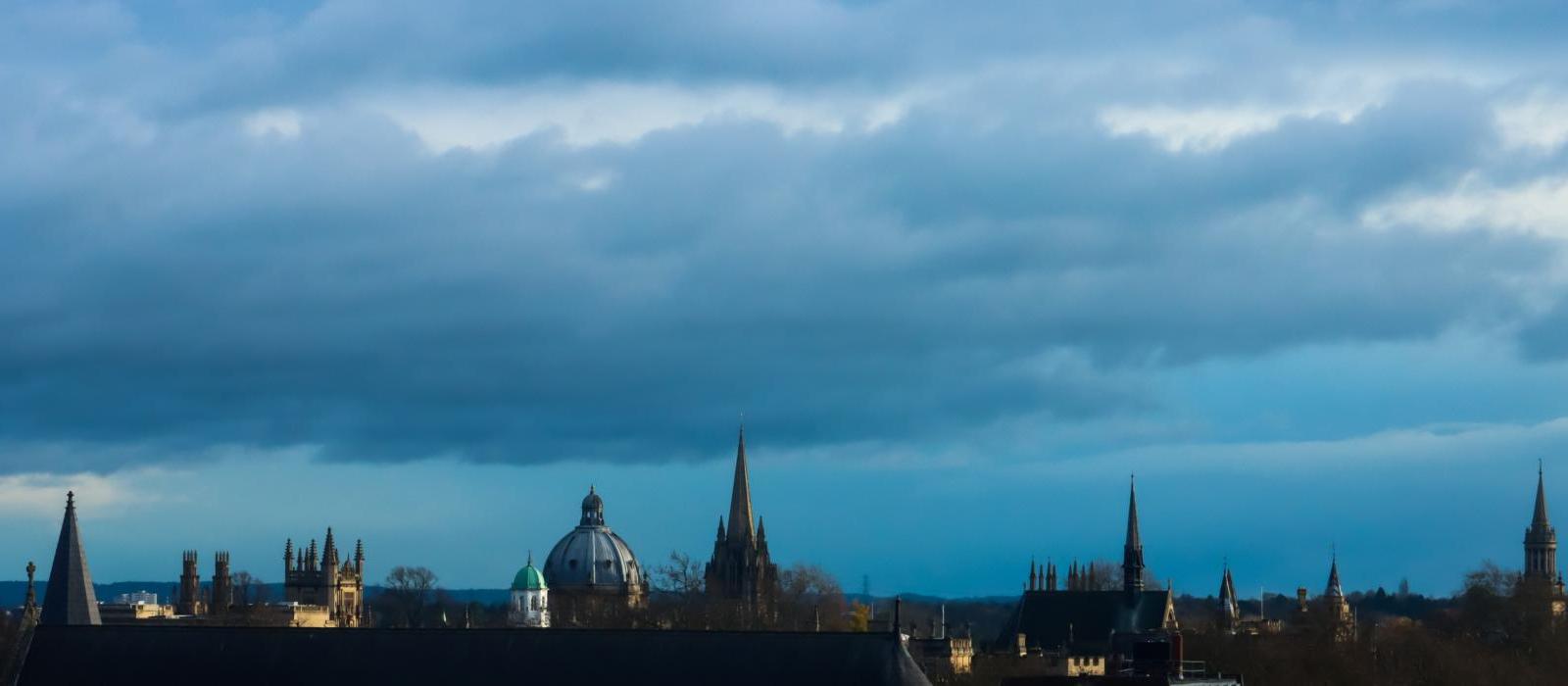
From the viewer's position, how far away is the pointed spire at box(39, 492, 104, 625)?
9050 cm

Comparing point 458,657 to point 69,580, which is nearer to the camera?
point 458,657

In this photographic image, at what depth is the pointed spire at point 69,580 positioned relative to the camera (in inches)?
3563

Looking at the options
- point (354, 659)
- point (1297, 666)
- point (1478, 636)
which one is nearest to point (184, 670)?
point (354, 659)

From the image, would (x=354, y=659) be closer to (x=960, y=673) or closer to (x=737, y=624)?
(x=960, y=673)

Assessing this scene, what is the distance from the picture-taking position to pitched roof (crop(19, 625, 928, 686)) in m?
68.9

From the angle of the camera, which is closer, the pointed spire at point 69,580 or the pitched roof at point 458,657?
the pitched roof at point 458,657

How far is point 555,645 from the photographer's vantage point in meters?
71.4

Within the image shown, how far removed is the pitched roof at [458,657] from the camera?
68.9 meters

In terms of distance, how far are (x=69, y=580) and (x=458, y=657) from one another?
2529 cm

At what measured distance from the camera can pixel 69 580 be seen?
91250 millimetres

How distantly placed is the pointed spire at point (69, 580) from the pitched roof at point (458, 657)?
16.0 meters

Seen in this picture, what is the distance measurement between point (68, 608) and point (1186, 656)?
7219cm

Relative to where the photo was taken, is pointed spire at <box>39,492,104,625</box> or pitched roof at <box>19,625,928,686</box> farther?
pointed spire at <box>39,492,104,625</box>

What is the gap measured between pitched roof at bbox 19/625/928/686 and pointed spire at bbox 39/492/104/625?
A: 52.5ft
